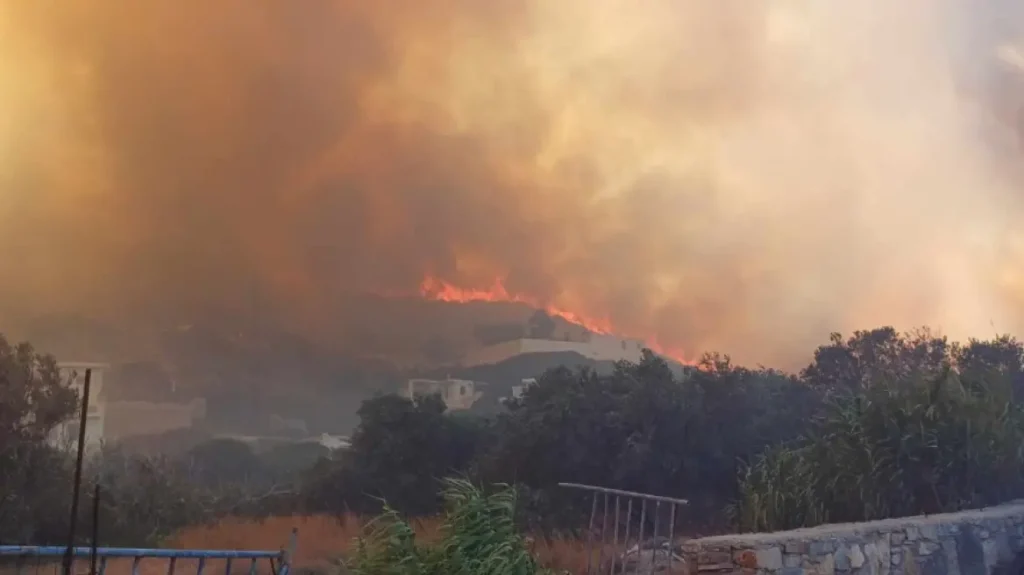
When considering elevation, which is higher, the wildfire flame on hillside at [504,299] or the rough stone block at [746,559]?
the wildfire flame on hillside at [504,299]

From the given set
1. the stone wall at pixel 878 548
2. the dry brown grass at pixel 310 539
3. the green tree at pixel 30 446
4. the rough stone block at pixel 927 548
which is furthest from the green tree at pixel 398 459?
the rough stone block at pixel 927 548

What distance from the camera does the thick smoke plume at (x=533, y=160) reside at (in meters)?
4.63

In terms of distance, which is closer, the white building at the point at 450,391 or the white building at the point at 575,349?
the white building at the point at 450,391

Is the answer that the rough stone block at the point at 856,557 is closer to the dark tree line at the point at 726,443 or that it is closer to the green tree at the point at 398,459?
the dark tree line at the point at 726,443

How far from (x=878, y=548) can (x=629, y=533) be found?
4.05ft

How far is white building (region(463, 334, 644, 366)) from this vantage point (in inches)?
203

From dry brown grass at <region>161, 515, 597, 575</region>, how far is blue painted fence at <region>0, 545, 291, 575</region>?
116mm

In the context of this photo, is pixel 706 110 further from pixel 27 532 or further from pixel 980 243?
pixel 27 532

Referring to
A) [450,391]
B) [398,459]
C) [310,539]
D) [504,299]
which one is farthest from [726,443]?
[310,539]

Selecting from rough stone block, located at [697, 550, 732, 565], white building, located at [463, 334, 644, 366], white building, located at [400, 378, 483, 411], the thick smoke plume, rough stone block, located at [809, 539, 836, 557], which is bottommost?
rough stone block, located at [697, 550, 732, 565]

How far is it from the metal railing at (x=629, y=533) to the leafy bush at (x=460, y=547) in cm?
66

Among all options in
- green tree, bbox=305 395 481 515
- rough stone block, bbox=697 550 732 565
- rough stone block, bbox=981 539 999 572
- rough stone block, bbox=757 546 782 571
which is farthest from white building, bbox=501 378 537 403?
rough stone block, bbox=981 539 999 572

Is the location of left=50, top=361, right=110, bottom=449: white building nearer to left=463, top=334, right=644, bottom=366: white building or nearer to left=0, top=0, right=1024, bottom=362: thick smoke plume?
left=0, top=0, right=1024, bottom=362: thick smoke plume

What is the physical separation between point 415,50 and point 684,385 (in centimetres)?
255
